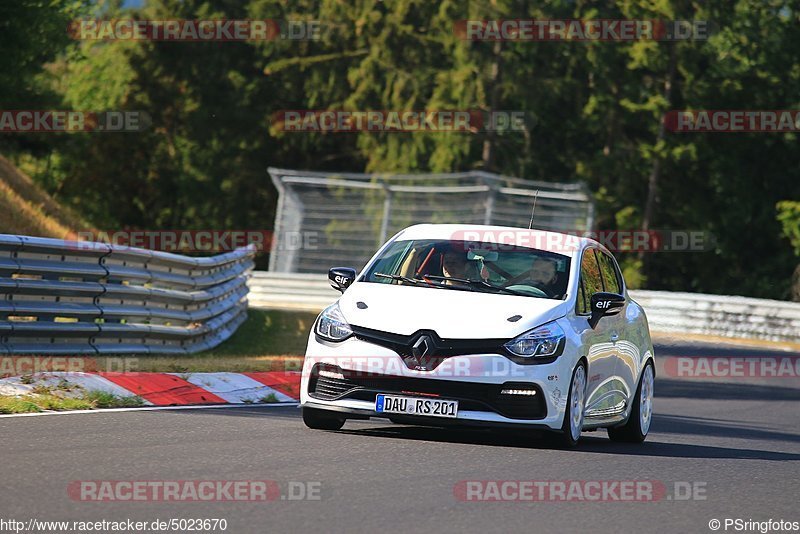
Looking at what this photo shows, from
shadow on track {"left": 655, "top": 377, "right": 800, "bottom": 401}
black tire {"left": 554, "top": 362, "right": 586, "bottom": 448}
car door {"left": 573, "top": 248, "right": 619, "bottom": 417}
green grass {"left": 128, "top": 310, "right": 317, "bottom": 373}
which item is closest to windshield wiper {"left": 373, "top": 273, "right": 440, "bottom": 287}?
car door {"left": 573, "top": 248, "right": 619, "bottom": 417}

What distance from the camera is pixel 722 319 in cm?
3156

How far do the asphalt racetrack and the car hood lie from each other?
2.65ft

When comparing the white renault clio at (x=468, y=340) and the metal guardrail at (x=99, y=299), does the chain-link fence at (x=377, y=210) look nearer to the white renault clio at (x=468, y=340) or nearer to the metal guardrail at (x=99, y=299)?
the metal guardrail at (x=99, y=299)

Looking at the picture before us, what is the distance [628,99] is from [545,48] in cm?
482

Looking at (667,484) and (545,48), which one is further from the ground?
(545,48)

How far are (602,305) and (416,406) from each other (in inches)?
72.2

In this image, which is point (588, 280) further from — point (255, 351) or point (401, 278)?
point (255, 351)

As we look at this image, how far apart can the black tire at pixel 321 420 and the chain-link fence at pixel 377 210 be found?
1945 cm

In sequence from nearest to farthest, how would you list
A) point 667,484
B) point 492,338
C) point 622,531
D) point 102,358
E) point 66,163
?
point 622,531 < point 667,484 < point 492,338 < point 102,358 < point 66,163

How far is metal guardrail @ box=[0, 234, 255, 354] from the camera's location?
49.8 feet

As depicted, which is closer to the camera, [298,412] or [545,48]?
[298,412]

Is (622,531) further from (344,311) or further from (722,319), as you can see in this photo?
(722,319)

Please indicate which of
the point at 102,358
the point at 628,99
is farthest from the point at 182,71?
the point at 102,358

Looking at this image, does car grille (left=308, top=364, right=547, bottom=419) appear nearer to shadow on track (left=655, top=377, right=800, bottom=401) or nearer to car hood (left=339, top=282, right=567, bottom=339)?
car hood (left=339, top=282, right=567, bottom=339)
